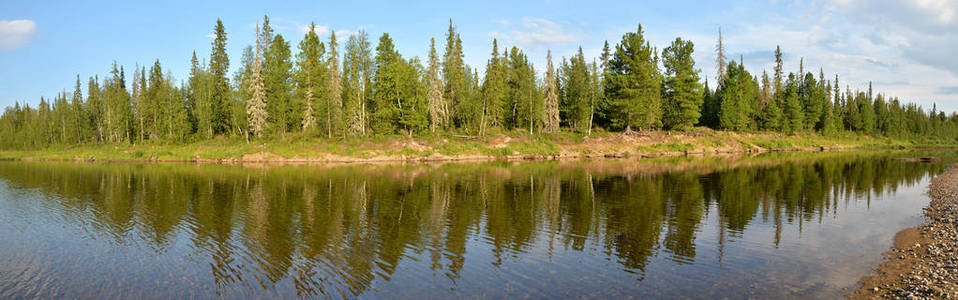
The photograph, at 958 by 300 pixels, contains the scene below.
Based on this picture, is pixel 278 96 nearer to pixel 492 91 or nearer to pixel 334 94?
pixel 334 94

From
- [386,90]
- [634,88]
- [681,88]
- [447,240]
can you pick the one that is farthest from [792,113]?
[447,240]

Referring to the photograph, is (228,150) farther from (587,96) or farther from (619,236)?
(619,236)

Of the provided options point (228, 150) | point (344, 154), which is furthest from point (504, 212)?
point (228, 150)

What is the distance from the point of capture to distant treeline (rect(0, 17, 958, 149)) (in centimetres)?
6375

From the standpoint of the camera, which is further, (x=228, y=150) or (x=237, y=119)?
(x=237, y=119)

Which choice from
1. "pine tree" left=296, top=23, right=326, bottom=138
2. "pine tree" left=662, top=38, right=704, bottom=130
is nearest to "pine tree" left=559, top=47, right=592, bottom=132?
"pine tree" left=662, top=38, right=704, bottom=130

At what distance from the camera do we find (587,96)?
252ft

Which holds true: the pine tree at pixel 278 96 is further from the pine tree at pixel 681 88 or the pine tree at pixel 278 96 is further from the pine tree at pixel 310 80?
the pine tree at pixel 681 88

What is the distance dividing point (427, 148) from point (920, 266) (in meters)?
52.6

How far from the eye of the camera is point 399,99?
212 feet

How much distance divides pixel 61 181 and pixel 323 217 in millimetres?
29631

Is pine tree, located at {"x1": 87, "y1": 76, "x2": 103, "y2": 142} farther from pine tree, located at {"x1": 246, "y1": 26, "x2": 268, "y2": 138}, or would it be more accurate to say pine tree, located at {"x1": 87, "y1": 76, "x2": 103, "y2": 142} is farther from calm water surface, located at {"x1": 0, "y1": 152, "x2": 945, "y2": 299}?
calm water surface, located at {"x1": 0, "y1": 152, "x2": 945, "y2": 299}

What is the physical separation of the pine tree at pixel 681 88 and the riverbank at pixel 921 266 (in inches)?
2372

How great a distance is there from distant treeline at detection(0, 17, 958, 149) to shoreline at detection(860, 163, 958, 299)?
5290 cm
